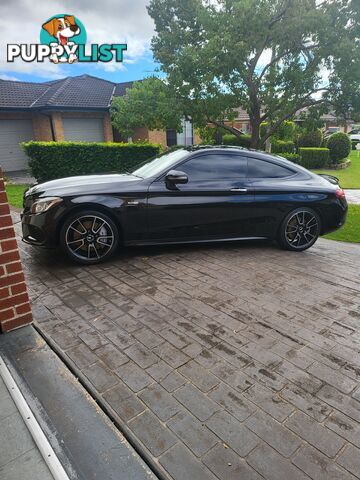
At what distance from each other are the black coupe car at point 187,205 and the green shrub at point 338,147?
17848 mm

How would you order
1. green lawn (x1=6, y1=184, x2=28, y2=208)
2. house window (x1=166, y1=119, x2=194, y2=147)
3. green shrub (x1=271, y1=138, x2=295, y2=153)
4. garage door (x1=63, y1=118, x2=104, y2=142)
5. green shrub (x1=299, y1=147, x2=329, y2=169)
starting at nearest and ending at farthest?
green lawn (x1=6, y1=184, x2=28, y2=208) → garage door (x1=63, y1=118, x2=104, y2=142) → green shrub (x1=299, y1=147, x2=329, y2=169) → green shrub (x1=271, y1=138, x2=295, y2=153) → house window (x1=166, y1=119, x2=194, y2=147)

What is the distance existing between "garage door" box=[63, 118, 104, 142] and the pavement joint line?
1755 cm

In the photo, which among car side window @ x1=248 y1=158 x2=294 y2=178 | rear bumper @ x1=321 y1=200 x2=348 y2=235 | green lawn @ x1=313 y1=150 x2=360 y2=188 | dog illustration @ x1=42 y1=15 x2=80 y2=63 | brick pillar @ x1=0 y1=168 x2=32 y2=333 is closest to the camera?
brick pillar @ x1=0 y1=168 x2=32 y2=333

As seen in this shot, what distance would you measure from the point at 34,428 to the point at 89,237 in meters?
2.47

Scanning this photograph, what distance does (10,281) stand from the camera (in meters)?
2.37

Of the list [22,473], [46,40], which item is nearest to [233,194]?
[22,473]

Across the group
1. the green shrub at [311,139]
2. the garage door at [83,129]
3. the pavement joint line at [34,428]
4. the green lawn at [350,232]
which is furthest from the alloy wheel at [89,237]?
the green shrub at [311,139]

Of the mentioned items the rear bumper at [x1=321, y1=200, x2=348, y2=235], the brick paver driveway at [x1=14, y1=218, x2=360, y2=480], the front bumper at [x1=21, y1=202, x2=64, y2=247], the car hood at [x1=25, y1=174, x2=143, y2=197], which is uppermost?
the car hood at [x1=25, y1=174, x2=143, y2=197]

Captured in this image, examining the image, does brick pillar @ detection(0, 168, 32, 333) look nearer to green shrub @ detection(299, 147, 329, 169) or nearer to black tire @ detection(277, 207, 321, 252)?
black tire @ detection(277, 207, 321, 252)

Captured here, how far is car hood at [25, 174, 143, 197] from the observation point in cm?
386

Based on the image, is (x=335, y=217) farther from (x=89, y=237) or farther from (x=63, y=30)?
(x=63, y=30)

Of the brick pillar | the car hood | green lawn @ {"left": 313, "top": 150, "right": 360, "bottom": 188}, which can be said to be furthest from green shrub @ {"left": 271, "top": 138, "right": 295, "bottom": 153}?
the brick pillar

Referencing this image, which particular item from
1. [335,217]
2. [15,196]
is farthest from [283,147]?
[335,217]

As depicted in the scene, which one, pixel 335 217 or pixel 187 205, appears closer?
pixel 187 205
